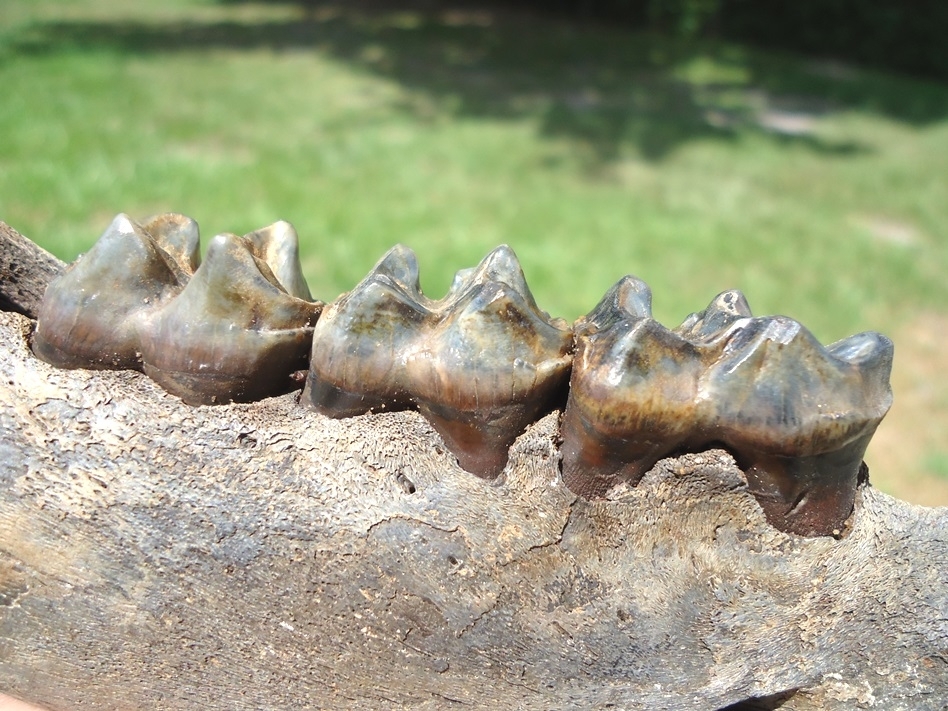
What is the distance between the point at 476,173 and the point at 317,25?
6.95m

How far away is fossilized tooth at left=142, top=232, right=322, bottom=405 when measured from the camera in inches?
39.9

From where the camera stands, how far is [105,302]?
1038mm

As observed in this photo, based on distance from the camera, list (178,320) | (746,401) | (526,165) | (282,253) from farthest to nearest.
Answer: (526,165)
(282,253)
(178,320)
(746,401)

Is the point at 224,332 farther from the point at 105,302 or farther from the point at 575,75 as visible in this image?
the point at 575,75

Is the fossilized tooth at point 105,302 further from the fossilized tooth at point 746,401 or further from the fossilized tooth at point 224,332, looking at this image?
the fossilized tooth at point 746,401

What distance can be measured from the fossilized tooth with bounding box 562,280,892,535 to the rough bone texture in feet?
0.16

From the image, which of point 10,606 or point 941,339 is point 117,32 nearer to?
point 941,339

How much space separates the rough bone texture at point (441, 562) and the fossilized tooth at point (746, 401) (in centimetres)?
5

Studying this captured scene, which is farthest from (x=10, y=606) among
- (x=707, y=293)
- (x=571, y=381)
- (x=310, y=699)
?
(x=707, y=293)

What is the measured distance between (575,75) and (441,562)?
9.65 metres

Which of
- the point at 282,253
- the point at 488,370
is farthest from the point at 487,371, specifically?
the point at 282,253

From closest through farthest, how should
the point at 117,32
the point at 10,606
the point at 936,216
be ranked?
the point at 10,606, the point at 936,216, the point at 117,32

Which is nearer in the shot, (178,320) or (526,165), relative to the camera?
(178,320)

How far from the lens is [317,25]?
11781 millimetres
